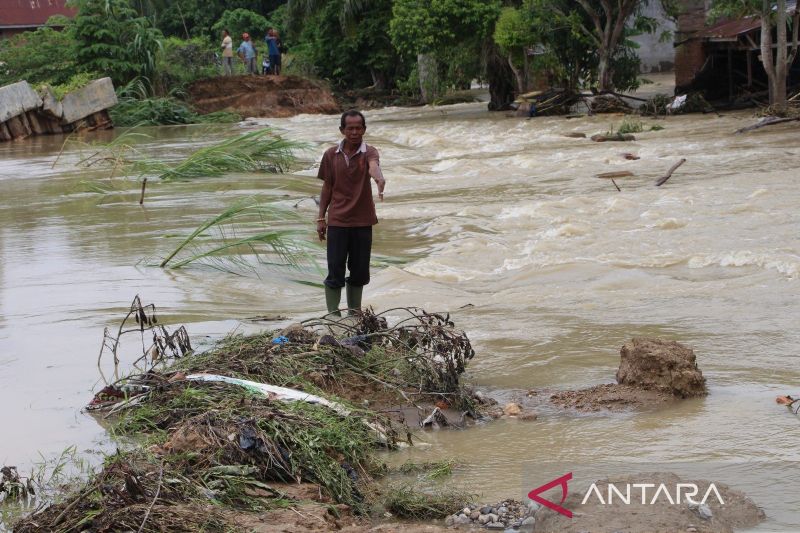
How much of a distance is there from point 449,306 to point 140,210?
19.5 ft

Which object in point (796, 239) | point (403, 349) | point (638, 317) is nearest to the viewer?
point (403, 349)

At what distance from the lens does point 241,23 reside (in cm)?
4319

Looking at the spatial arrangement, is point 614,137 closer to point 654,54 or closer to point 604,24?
point 604,24

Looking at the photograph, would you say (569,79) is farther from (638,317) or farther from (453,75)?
(638,317)

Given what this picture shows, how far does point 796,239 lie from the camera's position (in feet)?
30.5

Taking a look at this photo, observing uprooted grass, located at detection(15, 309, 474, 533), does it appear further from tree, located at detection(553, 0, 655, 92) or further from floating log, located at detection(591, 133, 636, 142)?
tree, located at detection(553, 0, 655, 92)

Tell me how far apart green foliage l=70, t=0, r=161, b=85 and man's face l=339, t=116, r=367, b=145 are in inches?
1055

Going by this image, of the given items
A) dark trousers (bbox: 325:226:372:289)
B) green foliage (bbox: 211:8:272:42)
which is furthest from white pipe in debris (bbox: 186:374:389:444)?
green foliage (bbox: 211:8:272:42)

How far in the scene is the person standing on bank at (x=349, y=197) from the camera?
6270 millimetres

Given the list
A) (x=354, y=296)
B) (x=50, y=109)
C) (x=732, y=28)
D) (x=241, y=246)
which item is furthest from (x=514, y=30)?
(x=354, y=296)

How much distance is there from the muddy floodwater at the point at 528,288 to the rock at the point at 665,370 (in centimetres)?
10

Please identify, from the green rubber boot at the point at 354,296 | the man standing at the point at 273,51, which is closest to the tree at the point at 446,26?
the man standing at the point at 273,51

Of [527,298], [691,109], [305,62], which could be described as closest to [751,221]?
[527,298]

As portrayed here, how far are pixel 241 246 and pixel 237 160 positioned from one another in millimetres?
5389
